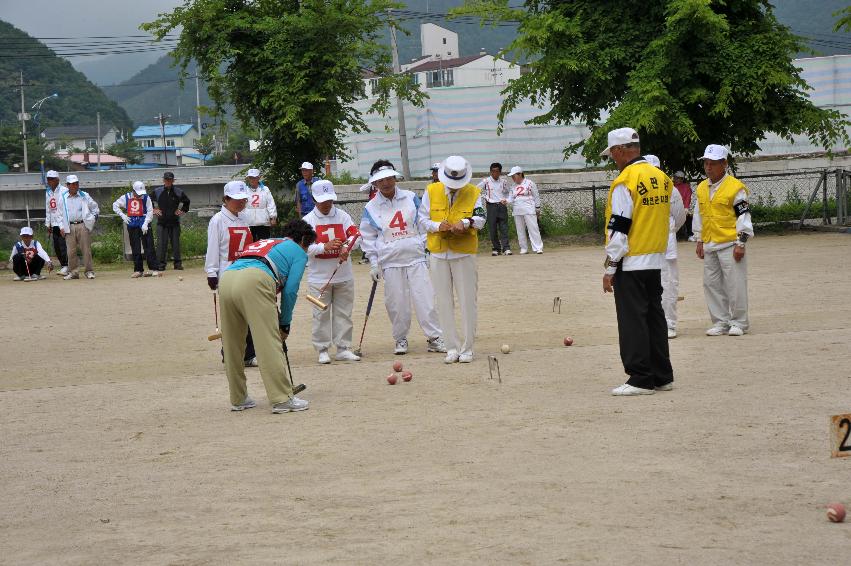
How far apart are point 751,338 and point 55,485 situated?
796cm

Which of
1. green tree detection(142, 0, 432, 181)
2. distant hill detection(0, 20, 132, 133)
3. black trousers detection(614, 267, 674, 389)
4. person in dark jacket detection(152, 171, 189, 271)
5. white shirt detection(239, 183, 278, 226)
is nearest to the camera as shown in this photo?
black trousers detection(614, 267, 674, 389)

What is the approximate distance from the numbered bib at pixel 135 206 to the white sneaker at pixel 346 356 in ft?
42.9

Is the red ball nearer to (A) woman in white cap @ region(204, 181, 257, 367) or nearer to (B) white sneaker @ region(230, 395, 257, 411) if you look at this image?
(B) white sneaker @ region(230, 395, 257, 411)

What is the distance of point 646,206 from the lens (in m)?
9.88

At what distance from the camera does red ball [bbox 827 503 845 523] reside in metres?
5.86

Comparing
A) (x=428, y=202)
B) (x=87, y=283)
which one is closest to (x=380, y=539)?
(x=428, y=202)

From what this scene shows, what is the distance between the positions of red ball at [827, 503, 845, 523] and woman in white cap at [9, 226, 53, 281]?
22631 millimetres

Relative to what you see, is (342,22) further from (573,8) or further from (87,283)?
(87,283)

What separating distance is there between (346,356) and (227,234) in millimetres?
2000

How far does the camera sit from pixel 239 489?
725 cm

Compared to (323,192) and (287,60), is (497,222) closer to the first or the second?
(287,60)

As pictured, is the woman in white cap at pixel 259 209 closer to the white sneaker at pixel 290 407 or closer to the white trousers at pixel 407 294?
the white trousers at pixel 407 294

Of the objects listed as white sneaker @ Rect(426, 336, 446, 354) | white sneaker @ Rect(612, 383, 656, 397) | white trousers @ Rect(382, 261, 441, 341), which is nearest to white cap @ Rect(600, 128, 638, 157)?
white sneaker @ Rect(612, 383, 656, 397)

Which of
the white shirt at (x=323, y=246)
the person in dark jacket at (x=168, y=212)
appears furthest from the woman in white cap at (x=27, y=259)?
the white shirt at (x=323, y=246)
